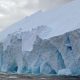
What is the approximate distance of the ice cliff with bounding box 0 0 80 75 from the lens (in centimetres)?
1134

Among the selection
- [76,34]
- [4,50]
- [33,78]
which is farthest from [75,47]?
[4,50]

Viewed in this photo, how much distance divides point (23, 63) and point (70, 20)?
3562 mm

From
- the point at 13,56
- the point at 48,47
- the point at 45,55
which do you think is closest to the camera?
the point at 48,47

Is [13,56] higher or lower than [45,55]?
higher

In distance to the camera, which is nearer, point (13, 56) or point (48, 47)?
point (48, 47)

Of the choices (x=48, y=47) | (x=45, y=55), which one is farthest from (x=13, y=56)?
(x=48, y=47)

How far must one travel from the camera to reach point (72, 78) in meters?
10.6

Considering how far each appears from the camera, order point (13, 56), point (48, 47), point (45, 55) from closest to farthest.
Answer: point (48, 47), point (45, 55), point (13, 56)

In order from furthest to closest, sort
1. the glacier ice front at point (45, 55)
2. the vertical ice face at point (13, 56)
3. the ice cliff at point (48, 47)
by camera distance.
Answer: the vertical ice face at point (13, 56), the ice cliff at point (48, 47), the glacier ice front at point (45, 55)

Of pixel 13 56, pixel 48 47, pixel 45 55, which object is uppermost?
pixel 48 47

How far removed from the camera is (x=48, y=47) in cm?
1279

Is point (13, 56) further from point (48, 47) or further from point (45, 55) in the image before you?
point (48, 47)

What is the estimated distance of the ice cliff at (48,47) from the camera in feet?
37.2

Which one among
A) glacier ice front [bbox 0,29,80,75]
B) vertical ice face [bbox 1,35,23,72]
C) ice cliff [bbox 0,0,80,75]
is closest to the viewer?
glacier ice front [bbox 0,29,80,75]
